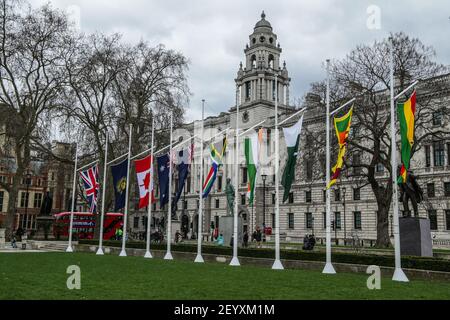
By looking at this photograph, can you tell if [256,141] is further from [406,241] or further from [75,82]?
[75,82]

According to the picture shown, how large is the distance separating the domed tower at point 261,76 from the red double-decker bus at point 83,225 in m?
38.3

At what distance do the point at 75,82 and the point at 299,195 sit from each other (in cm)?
4381

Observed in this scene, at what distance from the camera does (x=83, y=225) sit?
49844mm

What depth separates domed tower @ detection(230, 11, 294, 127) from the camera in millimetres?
82875

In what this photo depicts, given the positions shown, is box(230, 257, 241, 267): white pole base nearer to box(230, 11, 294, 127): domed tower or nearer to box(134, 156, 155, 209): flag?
box(134, 156, 155, 209): flag

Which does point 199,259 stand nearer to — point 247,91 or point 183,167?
point 183,167

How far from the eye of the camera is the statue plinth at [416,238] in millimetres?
21875

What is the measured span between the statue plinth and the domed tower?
5952 centimetres

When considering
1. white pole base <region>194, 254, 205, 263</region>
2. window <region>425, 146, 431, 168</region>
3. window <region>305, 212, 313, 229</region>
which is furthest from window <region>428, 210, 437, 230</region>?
white pole base <region>194, 254, 205, 263</region>

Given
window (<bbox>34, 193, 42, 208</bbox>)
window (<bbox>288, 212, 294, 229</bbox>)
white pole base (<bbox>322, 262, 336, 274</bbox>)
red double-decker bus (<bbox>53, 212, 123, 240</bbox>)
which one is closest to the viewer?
white pole base (<bbox>322, 262, 336, 274</bbox>)

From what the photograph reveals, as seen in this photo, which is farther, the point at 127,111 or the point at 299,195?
the point at 299,195

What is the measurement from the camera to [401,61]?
30.7 metres

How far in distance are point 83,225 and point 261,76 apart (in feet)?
146
